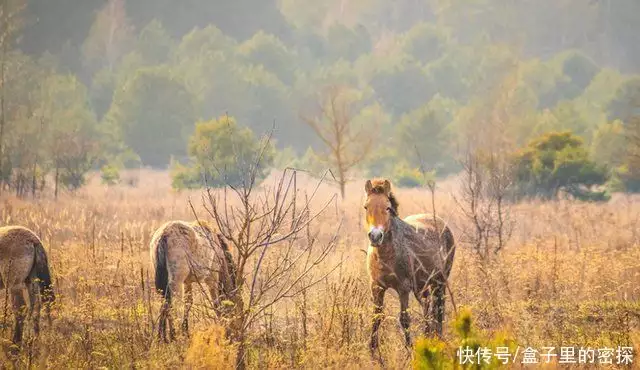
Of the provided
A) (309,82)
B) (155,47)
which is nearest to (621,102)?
(309,82)

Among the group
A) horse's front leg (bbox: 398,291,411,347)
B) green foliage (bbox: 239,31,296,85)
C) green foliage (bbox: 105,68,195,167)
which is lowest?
horse's front leg (bbox: 398,291,411,347)

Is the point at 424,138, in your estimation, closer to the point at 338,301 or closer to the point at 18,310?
the point at 338,301

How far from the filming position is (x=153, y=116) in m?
71.4

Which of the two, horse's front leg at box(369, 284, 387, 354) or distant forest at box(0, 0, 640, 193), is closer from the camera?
horse's front leg at box(369, 284, 387, 354)

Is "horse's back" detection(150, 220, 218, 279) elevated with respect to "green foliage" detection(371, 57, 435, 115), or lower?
lower

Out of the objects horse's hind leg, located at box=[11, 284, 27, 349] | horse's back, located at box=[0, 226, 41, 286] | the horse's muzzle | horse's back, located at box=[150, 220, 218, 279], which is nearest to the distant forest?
horse's back, located at box=[150, 220, 218, 279]

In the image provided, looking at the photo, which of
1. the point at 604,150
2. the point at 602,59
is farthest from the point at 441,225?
the point at 602,59

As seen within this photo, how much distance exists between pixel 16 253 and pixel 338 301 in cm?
406

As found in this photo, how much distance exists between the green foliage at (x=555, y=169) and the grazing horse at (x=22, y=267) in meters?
21.7

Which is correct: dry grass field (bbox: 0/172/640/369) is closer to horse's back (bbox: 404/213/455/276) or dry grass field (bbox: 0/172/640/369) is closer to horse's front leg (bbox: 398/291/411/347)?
horse's front leg (bbox: 398/291/411/347)

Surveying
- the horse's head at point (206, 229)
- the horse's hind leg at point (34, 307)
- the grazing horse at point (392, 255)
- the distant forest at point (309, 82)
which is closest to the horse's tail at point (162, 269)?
the horse's head at point (206, 229)

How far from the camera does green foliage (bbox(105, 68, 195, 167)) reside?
70.6 meters

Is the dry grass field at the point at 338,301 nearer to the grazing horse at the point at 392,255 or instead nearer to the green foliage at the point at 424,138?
the grazing horse at the point at 392,255

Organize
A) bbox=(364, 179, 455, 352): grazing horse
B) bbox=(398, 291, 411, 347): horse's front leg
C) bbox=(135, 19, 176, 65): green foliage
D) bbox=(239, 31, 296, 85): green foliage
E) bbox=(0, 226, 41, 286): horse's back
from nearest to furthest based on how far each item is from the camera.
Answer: bbox=(398, 291, 411, 347): horse's front leg → bbox=(364, 179, 455, 352): grazing horse → bbox=(0, 226, 41, 286): horse's back → bbox=(239, 31, 296, 85): green foliage → bbox=(135, 19, 176, 65): green foliage
